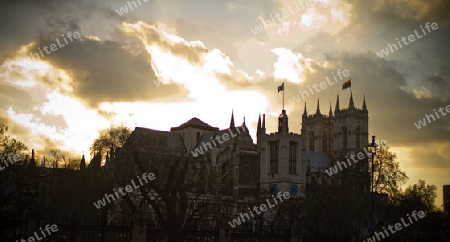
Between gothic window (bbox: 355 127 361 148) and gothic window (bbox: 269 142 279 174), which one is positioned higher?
gothic window (bbox: 355 127 361 148)

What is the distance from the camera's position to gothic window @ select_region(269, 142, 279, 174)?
87000mm

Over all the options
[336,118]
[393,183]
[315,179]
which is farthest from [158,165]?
[336,118]

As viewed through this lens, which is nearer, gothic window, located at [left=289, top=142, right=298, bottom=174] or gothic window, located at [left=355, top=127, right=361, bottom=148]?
gothic window, located at [left=289, top=142, right=298, bottom=174]

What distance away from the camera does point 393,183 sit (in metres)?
58.1

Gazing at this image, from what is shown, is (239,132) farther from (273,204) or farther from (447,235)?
(447,235)

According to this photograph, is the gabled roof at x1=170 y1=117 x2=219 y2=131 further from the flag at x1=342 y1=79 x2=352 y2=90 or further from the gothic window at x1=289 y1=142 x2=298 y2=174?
the flag at x1=342 y1=79 x2=352 y2=90

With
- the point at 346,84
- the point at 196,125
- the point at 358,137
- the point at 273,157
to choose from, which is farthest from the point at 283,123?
the point at 358,137

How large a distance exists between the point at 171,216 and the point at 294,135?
206 feet

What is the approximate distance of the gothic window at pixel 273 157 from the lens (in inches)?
3425

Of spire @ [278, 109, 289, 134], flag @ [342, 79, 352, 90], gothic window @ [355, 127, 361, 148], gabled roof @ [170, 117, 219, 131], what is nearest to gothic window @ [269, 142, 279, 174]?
spire @ [278, 109, 289, 134]

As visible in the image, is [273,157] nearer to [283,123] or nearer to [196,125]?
[283,123]

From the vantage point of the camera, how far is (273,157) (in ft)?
288

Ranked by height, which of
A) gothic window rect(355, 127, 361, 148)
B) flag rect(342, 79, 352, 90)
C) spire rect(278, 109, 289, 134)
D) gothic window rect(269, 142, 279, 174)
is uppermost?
flag rect(342, 79, 352, 90)

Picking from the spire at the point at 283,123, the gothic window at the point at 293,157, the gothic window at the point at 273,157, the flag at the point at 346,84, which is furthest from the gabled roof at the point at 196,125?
the flag at the point at 346,84
